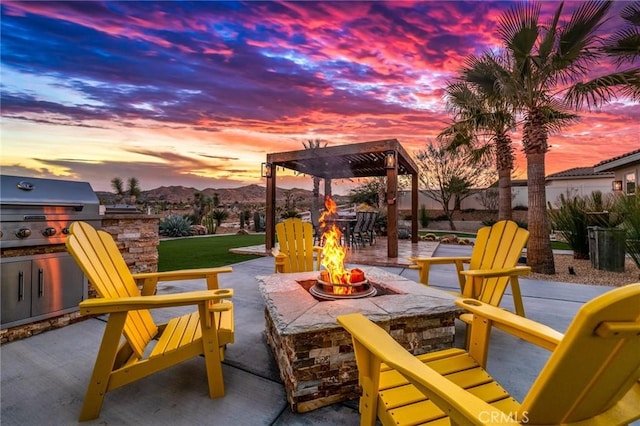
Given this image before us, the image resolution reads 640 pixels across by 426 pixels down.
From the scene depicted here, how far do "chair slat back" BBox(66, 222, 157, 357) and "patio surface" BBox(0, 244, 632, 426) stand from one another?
1.04 feet

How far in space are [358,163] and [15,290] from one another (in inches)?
286

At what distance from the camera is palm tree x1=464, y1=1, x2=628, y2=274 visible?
462cm

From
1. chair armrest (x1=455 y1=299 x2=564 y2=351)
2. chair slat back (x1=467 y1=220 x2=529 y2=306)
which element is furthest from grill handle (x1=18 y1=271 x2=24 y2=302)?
chair slat back (x1=467 y1=220 x2=529 y2=306)

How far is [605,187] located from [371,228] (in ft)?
54.4

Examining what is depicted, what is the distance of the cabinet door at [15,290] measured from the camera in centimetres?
245

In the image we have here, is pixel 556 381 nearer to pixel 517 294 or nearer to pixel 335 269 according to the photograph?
pixel 335 269

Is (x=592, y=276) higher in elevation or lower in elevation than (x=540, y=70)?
lower

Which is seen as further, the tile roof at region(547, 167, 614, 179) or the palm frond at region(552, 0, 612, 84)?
the tile roof at region(547, 167, 614, 179)

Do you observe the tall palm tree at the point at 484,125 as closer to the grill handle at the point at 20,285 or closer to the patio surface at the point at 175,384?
the patio surface at the point at 175,384

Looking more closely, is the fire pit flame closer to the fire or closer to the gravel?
the fire

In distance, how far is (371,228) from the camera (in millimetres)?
8734

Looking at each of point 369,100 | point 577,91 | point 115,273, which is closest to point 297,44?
point 369,100

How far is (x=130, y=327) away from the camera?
177 centimetres

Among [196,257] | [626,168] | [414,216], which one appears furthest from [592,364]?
[626,168]
